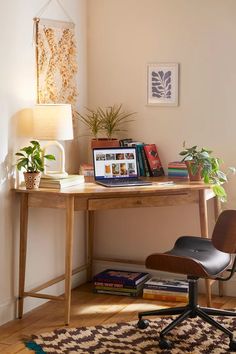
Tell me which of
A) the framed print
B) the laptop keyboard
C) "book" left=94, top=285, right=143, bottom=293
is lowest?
"book" left=94, top=285, right=143, bottom=293

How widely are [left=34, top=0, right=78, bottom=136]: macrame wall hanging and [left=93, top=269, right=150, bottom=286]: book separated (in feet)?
3.84

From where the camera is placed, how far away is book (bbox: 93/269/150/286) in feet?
13.8

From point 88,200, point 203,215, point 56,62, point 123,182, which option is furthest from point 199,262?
point 56,62

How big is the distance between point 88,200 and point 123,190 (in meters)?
0.21

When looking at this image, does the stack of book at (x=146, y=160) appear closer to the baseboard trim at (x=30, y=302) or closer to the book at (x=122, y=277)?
the book at (x=122, y=277)

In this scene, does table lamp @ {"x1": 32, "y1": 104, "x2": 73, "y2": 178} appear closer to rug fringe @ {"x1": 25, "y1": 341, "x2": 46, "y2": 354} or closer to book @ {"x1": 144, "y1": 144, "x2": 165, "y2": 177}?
book @ {"x1": 144, "y1": 144, "x2": 165, "y2": 177}

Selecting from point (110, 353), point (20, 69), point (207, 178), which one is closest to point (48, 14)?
point (20, 69)

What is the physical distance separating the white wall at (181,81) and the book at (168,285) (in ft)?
0.97

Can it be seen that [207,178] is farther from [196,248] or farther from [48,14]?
[48,14]

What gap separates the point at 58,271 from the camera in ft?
13.9

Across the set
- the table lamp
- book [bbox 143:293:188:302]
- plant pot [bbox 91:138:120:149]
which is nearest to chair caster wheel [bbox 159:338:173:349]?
book [bbox 143:293:188:302]

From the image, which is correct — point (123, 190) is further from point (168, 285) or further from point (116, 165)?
point (168, 285)

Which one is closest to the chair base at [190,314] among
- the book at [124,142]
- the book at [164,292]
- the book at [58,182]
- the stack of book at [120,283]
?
the book at [164,292]

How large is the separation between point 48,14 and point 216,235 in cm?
179
